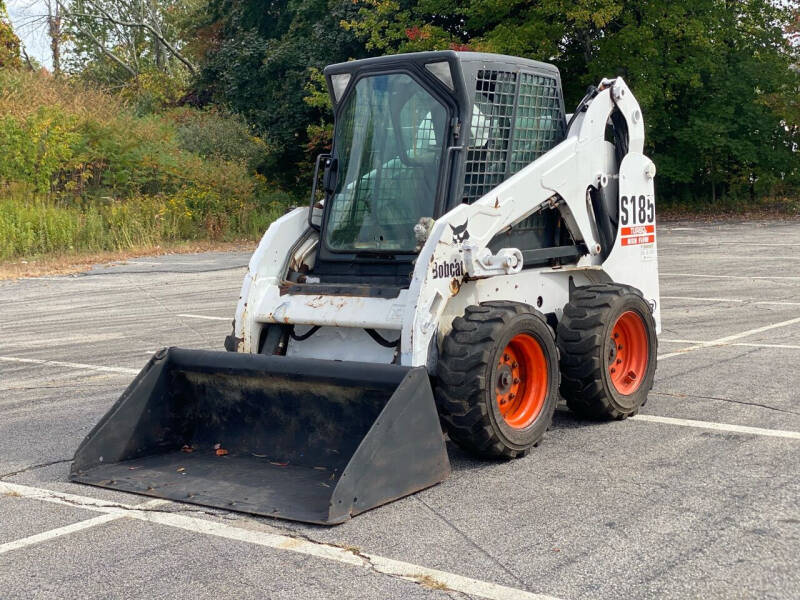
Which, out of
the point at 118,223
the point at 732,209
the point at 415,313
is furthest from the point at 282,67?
the point at 415,313

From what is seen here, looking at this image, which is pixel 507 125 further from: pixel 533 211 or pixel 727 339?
pixel 727 339

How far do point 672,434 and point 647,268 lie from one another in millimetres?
1769

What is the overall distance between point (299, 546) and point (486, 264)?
2314 mm

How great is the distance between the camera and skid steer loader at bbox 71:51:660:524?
5.82m

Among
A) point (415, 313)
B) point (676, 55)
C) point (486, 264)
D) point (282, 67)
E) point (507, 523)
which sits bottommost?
point (507, 523)

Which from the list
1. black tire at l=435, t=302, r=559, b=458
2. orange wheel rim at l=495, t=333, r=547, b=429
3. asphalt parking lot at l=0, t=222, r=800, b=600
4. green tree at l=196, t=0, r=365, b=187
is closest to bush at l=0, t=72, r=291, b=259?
green tree at l=196, t=0, r=365, b=187

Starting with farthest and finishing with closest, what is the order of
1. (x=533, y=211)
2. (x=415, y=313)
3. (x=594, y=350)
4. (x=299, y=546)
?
(x=533, y=211) → (x=594, y=350) → (x=415, y=313) → (x=299, y=546)

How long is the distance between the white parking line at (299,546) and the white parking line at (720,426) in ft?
10.6

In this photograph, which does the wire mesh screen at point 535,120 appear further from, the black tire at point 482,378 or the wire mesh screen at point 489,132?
the black tire at point 482,378

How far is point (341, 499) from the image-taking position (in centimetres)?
511

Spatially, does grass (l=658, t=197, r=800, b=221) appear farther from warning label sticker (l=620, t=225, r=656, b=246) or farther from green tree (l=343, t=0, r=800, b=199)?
warning label sticker (l=620, t=225, r=656, b=246)

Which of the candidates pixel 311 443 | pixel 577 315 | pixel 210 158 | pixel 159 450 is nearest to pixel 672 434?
pixel 577 315

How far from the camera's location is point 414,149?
6.88 m

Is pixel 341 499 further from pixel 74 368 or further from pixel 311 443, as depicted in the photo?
pixel 74 368
